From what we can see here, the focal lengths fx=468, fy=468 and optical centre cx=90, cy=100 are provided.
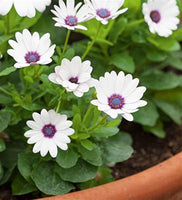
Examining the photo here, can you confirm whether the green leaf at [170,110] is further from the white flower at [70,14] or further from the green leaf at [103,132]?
the white flower at [70,14]

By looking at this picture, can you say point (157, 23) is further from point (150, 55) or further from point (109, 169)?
point (109, 169)

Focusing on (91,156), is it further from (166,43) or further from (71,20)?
(166,43)

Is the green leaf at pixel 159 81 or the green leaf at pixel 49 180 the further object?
the green leaf at pixel 159 81

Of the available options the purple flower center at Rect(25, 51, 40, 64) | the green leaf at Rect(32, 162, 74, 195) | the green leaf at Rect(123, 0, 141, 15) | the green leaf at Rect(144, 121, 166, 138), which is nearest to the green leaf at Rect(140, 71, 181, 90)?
the green leaf at Rect(144, 121, 166, 138)

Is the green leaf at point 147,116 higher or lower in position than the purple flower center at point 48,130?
lower

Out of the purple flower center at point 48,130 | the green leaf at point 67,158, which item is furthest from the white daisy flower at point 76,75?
the green leaf at point 67,158
